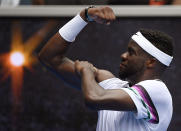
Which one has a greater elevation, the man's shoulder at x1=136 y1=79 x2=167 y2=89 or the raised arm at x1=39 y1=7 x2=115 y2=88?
the raised arm at x1=39 y1=7 x2=115 y2=88

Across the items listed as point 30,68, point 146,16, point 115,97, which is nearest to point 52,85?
point 30,68

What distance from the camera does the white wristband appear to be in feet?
11.9

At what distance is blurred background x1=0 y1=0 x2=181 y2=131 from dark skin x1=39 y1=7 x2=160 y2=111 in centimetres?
29

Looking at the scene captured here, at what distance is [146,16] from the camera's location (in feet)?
13.3

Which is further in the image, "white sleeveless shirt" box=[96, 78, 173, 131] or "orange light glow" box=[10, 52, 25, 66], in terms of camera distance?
"orange light glow" box=[10, 52, 25, 66]

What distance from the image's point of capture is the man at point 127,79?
3070 mm

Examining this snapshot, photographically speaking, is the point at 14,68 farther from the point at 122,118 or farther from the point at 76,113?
the point at 122,118

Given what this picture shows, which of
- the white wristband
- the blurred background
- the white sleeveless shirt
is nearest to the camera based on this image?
the white sleeveless shirt

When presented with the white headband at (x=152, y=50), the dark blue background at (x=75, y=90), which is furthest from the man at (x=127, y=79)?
the dark blue background at (x=75, y=90)

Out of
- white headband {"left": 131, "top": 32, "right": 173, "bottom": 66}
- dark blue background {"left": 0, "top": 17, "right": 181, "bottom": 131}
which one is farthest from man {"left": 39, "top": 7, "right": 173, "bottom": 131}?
dark blue background {"left": 0, "top": 17, "right": 181, "bottom": 131}

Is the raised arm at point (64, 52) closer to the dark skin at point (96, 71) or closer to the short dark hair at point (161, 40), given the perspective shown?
the dark skin at point (96, 71)

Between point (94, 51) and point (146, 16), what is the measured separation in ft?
1.57

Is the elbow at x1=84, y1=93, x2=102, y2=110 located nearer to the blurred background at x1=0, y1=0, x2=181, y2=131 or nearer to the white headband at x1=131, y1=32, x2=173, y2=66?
the white headband at x1=131, y1=32, x2=173, y2=66

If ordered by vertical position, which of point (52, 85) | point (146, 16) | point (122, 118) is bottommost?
point (122, 118)
